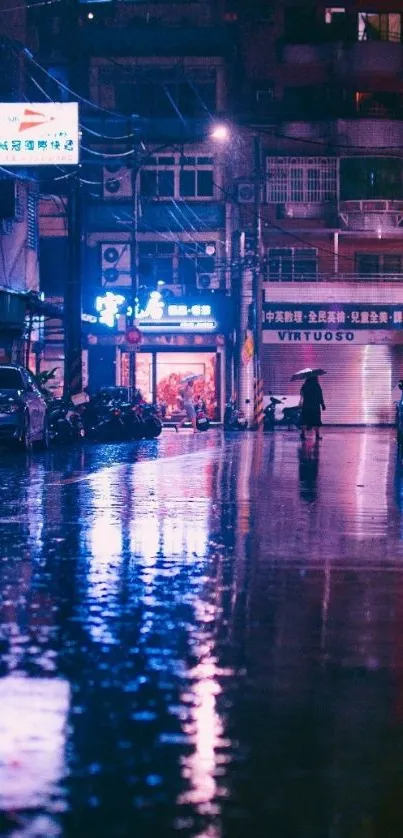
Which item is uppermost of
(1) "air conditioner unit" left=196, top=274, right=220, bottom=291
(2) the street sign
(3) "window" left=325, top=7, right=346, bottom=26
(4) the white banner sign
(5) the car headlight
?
(3) "window" left=325, top=7, right=346, bottom=26

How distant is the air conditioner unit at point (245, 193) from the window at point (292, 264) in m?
3.25

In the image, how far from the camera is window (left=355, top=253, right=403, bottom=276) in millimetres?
62125

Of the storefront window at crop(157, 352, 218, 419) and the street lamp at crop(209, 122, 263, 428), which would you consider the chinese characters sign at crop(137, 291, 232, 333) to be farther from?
the storefront window at crop(157, 352, 218, 419)

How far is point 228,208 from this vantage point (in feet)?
196

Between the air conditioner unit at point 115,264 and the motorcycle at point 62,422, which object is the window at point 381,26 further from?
the motorcycle at point 62,422

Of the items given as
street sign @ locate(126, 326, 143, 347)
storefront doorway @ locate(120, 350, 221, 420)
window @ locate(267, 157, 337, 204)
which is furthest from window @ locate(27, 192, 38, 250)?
window @ locate(267, 157, 337, 204)

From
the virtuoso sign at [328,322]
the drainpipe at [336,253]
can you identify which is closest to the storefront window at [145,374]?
the virtuoso sign at [328,322]

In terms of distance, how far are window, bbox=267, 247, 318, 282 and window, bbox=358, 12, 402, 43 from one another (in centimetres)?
924

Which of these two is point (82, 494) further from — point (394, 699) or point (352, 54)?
point (352, 54)

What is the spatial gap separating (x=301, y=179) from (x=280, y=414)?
32.4 ft

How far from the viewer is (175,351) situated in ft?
205

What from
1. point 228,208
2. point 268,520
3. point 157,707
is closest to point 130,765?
point 157,707

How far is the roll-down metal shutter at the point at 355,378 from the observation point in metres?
62.9

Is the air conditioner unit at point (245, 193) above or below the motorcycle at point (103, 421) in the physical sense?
above
